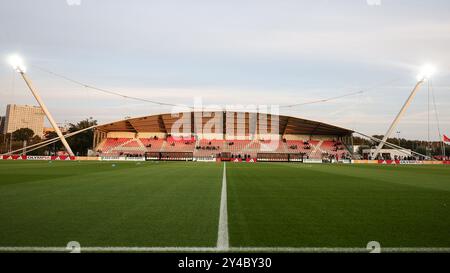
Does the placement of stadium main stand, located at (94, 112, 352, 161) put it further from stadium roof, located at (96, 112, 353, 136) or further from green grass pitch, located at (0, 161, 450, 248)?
green grass pitch, located at (0, 161, 450, 248)

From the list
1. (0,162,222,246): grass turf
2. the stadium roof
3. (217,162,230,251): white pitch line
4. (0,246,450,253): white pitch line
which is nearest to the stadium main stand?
the stadium roof

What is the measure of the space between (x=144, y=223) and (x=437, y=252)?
14.0 feet

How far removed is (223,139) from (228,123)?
5007 mm

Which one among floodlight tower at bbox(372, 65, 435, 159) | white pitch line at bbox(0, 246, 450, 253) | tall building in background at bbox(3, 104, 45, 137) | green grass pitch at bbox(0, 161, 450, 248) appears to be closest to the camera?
white pitch line at bbox(0, 246, 450, 253)

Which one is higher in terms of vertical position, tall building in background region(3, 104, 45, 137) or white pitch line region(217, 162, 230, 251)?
tall building in background region(3, 104, 45, 137)

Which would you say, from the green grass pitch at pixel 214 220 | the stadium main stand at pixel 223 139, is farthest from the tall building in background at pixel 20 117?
the green grass pitch at pixel 214 220

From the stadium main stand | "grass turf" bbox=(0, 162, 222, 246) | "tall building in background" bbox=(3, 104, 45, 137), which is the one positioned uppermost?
"tall building in background" bbox=(3, 104, 45, 137)

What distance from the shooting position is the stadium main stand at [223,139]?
221ft

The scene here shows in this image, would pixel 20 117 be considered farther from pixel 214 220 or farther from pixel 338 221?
pixel 338 221

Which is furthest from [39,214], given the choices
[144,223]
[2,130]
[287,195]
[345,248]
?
[2,130]

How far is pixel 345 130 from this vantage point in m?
66.9

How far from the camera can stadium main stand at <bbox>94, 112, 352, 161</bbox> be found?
221ft

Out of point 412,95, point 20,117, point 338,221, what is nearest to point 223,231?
point 338,221

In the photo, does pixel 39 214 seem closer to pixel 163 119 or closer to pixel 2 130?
pixel 163 119
